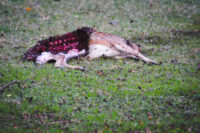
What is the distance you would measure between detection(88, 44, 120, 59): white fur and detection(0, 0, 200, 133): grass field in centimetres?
19

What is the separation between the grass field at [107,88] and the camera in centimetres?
334

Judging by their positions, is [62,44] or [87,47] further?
[87,47]

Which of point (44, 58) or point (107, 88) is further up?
point (44, 58)

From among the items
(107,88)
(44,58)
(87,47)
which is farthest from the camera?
(87,47)

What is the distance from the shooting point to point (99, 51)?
5.98m

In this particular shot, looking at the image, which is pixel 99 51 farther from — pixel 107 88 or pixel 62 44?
pixel 107 88

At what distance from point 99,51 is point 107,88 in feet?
6.09

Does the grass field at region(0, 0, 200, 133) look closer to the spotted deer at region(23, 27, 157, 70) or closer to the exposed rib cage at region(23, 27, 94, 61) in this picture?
the spotted deer at region(23, 27, 157, 70)

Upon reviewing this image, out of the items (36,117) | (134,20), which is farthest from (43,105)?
(134,20)

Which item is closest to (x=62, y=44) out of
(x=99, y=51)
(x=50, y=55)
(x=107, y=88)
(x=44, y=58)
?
(x=50, y=55)

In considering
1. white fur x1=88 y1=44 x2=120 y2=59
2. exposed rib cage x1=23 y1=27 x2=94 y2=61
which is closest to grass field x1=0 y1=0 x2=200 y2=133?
white fur x1=88 y1=44 x2=120 y2=59

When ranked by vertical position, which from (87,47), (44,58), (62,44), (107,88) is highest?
(62,44)

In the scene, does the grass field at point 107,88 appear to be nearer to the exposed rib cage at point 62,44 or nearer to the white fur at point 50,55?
the white fur at point 50,55

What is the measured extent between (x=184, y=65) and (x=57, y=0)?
8.69m
